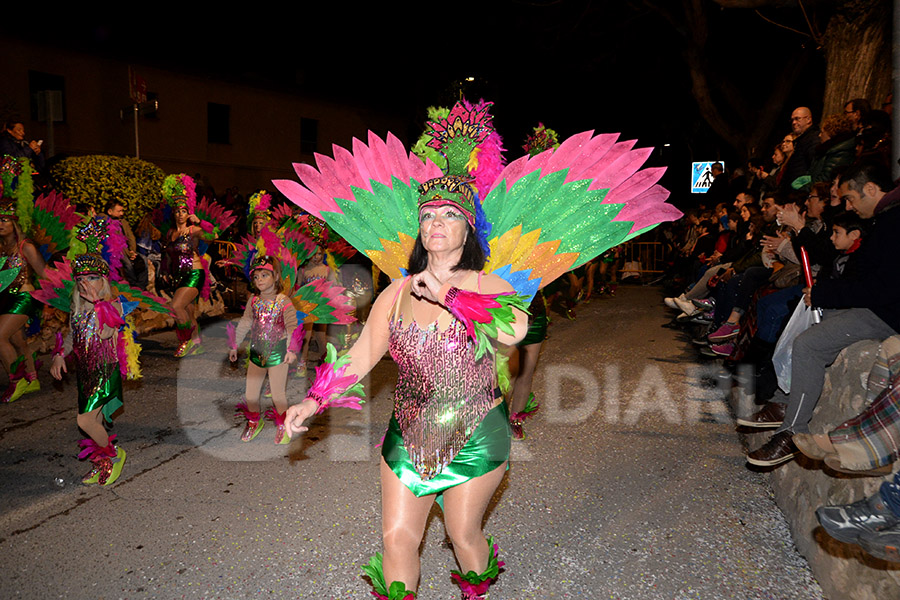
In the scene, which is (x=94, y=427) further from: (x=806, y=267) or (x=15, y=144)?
(x=15, y=144)

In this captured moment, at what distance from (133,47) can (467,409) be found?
25793mm

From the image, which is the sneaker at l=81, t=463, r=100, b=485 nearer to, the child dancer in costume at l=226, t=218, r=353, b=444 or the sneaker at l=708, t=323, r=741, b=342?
the child dancer in costume at l=226, t=218, r=353, b=444

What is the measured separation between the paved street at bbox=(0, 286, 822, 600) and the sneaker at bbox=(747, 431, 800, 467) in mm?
379

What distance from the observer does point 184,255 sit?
8.23 meters

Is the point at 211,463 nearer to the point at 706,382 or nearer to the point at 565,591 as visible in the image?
the point at 565,591

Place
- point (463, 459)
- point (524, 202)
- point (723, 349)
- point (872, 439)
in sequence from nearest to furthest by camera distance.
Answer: point (463, 459) → point (872, 439) → point (524, 202) → point (723, 349)

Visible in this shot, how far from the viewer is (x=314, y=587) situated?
3.22m

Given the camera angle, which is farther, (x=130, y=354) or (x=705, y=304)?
(x=705, y=304)

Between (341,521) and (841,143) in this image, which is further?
(841,143)

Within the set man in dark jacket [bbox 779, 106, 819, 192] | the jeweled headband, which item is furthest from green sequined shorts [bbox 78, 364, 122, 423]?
man in dark jacket [bbox 779, 106, 819, 192]

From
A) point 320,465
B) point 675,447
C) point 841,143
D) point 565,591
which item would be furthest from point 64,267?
point 841,143

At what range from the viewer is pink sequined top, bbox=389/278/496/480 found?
258cm

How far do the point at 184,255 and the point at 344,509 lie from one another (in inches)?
208

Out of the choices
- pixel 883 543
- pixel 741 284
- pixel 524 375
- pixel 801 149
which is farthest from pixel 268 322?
pixel 801 149
